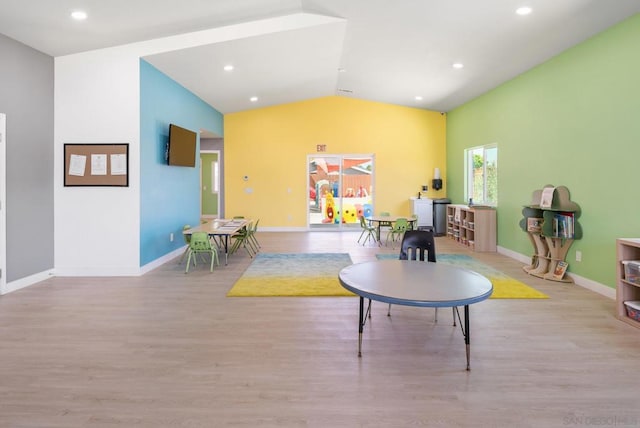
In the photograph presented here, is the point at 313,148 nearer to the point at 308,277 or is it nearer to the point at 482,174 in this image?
the point at 482,174

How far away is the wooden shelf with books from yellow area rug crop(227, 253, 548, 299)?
58 cm

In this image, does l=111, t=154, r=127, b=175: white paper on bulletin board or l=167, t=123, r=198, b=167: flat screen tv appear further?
l=167, t=123, r=198, b=167: flat screen tv

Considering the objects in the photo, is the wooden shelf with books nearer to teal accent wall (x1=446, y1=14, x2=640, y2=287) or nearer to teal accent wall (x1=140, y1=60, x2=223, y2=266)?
teal accent wall (x1=446, y1=14, x2=640, y2=287)

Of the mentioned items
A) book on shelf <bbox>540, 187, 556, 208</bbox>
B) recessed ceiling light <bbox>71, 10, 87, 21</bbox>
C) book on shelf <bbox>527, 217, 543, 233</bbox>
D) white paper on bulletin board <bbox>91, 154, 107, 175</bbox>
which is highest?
recessed ceiling light <bbox>71, 10, 87, 21</bbox>

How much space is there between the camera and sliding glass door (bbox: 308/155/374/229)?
1105 centimetres

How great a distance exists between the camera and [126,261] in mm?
5676

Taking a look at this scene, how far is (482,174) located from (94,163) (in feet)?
24.6

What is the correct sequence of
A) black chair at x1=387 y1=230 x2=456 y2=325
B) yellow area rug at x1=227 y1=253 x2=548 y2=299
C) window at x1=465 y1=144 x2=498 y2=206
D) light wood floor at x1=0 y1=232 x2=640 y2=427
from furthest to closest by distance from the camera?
window at x1=465 y1=144 x2=498 y2=206 < yellow area rug at x1=227 y1=253 x2=548 y2=299 < black chair at x1=387 y1=230 x2=456 y2=325 < light wood floor at x1=0 y1=232 x2=640 y2=427

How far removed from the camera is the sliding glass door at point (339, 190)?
1105cm

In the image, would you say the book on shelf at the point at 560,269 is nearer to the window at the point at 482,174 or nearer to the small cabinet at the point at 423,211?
the window at the point at 482,174

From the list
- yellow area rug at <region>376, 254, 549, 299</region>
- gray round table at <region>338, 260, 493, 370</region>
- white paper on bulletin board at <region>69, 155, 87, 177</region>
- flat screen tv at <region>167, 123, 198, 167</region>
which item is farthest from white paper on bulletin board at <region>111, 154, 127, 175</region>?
yellow area rug at <region>376, 254, 549, 299</region>

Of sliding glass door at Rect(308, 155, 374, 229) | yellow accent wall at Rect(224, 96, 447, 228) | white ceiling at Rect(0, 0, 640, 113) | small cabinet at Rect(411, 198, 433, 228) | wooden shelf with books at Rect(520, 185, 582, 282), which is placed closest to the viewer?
white ceiling at Rect(0, 0, 640, 113)

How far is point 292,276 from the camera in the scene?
5656 millimetres

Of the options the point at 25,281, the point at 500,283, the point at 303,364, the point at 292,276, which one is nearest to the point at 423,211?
the point at 500,283
